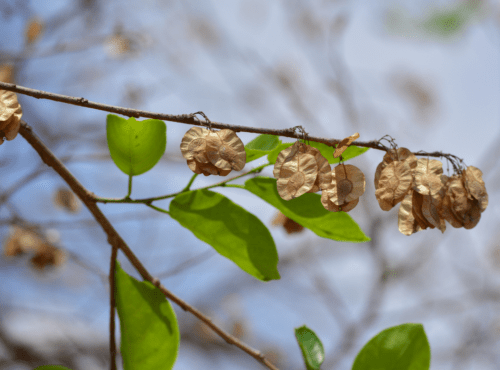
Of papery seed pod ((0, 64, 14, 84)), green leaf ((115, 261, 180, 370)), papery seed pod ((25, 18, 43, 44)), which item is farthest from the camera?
papery seed pod ((25, 18, 43, 44))

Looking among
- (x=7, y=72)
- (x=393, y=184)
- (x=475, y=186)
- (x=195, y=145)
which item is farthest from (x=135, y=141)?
(x=7, y=72)

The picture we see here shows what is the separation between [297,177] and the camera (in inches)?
17.9

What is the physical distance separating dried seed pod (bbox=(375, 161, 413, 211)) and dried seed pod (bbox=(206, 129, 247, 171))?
0.18 meters

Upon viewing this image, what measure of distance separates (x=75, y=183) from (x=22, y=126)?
0.11 metres

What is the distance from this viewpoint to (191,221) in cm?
57

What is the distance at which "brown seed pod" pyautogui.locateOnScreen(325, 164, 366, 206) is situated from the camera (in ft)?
1.49

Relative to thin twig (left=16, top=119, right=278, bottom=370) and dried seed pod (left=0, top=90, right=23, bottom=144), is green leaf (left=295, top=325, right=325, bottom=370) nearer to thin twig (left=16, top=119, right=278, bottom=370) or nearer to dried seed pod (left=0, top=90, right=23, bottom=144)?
thin twig (left=16, top=119, right=278, bottom=370)

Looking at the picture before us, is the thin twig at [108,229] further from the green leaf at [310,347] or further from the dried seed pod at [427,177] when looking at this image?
the dried seed pod at [427,177]

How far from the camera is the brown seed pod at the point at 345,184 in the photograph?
1.49 ft

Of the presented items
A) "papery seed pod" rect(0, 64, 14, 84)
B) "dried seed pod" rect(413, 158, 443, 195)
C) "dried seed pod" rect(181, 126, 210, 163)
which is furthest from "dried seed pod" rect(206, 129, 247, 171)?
"papery seed pod" rect(0, 64, 14, 84)

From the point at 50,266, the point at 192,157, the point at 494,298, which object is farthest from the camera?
the point at 494,298

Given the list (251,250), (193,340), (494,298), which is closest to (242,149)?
(251,250)

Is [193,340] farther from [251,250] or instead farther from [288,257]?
[251,250]

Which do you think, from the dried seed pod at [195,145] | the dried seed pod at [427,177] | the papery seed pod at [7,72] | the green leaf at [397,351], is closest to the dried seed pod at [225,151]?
the dried seed pod at [195,145]
